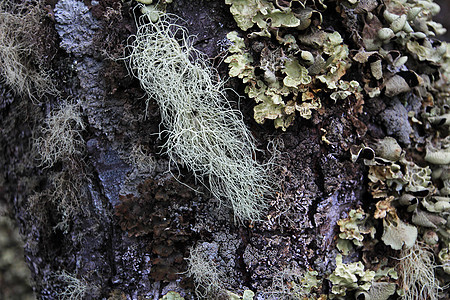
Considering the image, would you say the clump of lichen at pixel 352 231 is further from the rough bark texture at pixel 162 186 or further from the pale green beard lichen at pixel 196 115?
the pale green beard lichen at pixel 196 115

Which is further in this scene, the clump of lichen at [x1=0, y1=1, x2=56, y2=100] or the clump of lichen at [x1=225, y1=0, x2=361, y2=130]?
the clump of lichen at [x1=0, y1=1, x2=56, y2=100]

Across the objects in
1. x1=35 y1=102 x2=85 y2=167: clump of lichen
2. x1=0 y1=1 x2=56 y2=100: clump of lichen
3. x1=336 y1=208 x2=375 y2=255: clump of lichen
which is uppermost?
x1=0 y1=1 x2=56 y2=100: clump of lichen

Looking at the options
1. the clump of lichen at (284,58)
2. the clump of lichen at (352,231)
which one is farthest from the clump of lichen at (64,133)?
the clump of lichen at (352,231)

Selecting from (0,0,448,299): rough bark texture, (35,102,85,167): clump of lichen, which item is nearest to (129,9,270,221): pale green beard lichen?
(0,0,448,299): rough bark texture

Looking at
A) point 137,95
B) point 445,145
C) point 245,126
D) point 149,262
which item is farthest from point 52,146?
point 445,145

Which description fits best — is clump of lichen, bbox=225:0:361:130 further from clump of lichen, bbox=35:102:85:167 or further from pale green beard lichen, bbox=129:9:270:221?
clump of lichen, bbox=35:102:85:167

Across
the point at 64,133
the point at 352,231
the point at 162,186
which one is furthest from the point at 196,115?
the point at 352,231

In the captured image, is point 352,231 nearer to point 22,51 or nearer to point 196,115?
point 196,115
